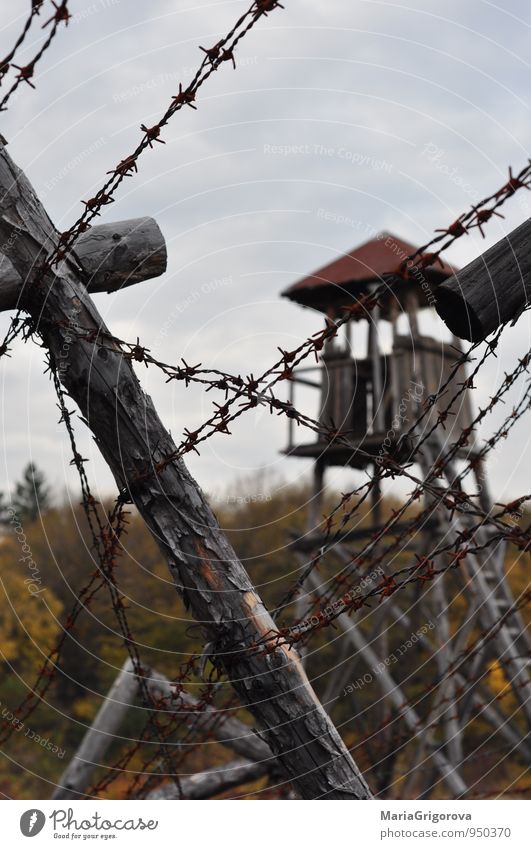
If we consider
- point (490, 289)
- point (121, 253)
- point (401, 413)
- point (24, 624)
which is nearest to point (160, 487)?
point (121, 253)

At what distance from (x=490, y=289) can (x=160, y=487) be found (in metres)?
1.41

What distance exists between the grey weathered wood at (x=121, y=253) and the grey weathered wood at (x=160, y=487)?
0.51 ft

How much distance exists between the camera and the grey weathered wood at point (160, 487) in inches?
139

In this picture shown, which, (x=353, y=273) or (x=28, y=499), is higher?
(x=28, y=499)

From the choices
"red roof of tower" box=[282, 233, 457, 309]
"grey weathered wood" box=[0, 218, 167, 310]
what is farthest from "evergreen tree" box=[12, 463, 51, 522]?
"grey weathered wood" box=[0, 218, 167, 310]

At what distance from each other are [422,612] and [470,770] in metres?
8.01

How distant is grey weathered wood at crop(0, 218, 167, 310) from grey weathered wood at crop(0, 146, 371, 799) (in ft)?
0.51

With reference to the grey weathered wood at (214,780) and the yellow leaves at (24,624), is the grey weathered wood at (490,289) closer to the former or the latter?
the grey weathered wood at (214,780)

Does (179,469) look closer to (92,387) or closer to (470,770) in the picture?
(92,387)

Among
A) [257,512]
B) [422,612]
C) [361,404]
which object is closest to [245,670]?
[361,404]

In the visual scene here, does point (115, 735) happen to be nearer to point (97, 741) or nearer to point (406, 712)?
point (97, 741)

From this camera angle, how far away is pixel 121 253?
3.87m

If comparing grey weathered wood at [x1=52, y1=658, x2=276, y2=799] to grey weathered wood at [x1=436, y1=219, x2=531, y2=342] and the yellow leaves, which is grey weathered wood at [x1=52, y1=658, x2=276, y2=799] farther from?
the yellow leaves
